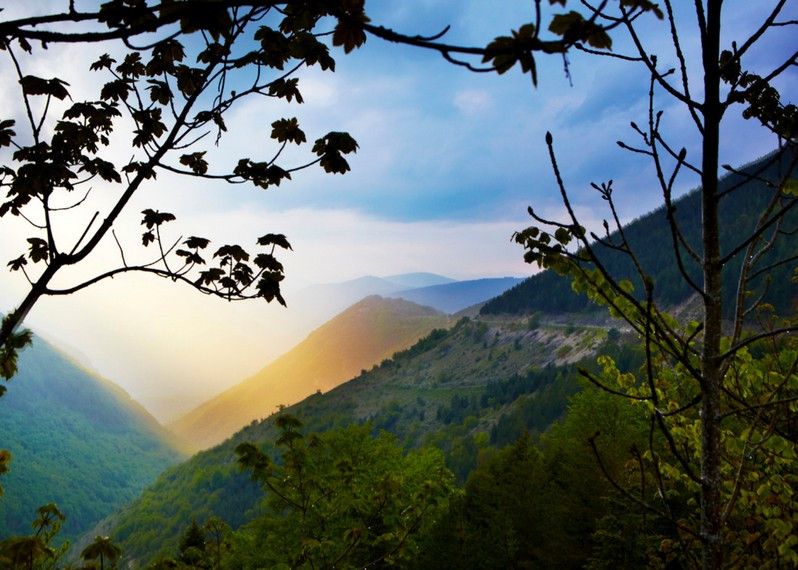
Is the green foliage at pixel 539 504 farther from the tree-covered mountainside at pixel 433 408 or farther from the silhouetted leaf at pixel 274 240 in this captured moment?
the tree-covered mountainside at pixel 433 408

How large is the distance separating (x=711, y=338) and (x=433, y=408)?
151 meters

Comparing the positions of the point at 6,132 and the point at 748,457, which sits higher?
the point at 6,132

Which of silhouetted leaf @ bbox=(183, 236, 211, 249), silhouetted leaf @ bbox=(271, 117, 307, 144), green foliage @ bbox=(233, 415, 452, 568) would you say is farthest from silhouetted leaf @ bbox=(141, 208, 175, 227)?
green foliage @ bbox=(233, 415, 452, 568)

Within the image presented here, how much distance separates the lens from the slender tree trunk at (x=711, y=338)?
7.38ft

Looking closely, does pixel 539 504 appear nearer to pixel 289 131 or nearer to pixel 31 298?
pixel 289 131

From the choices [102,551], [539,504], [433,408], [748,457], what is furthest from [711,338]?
[433,408]

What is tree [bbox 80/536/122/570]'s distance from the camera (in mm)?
3112

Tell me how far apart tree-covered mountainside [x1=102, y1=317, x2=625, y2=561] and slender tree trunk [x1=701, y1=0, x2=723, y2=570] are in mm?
83946

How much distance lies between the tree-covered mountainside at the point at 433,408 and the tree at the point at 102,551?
8315 cm

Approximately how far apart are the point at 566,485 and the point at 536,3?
81.8 feet

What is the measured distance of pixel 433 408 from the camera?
148625mm

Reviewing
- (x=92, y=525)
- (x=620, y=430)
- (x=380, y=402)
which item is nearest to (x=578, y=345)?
(x=380, y=402)

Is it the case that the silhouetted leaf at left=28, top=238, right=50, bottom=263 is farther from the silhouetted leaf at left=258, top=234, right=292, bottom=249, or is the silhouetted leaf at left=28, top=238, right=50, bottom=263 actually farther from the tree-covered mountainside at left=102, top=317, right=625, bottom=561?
the tree-covered mountainside at left=102, top=317, right=625, bottom=561

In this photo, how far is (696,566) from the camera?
234cm
